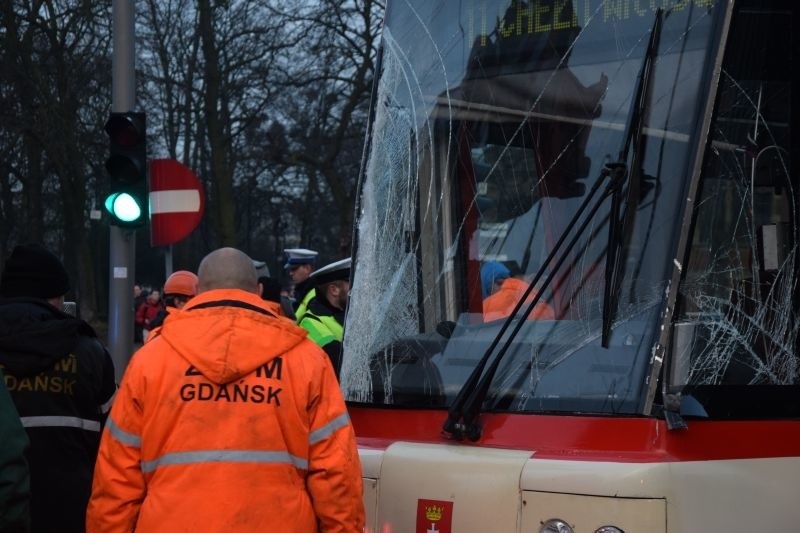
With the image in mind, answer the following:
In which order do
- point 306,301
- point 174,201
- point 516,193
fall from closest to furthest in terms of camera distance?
point 516,193 → point 306,301 → point 174,201

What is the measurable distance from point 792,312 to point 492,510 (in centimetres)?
139

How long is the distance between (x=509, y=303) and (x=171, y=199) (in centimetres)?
Answer: 514

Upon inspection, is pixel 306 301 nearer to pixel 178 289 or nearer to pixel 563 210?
pixel 178 289

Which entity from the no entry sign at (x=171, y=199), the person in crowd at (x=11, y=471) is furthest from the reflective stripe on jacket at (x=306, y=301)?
the person in crowd at (x=11, y=471)

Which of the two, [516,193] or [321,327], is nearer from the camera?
[516,193]

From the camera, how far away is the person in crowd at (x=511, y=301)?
4.36 m

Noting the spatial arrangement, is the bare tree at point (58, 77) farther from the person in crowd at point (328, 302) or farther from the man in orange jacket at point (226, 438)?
the man in orange jacket at point (226, 438)

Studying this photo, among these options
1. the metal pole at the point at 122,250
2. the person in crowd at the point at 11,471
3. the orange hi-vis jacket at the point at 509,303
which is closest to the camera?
the person in crowd at the point at 11,471

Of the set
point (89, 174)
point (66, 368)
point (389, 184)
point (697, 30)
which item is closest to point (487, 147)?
point (389, 184)

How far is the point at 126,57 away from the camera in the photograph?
9062 millimetres

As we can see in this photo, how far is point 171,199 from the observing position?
29.9 feet

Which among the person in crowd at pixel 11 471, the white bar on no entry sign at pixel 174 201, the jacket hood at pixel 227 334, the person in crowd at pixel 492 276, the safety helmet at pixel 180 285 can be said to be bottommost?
the person in crowd at pixel 11 471

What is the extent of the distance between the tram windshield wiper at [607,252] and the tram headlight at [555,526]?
17.1 inches

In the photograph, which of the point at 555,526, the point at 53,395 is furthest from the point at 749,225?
the point at 53,395
